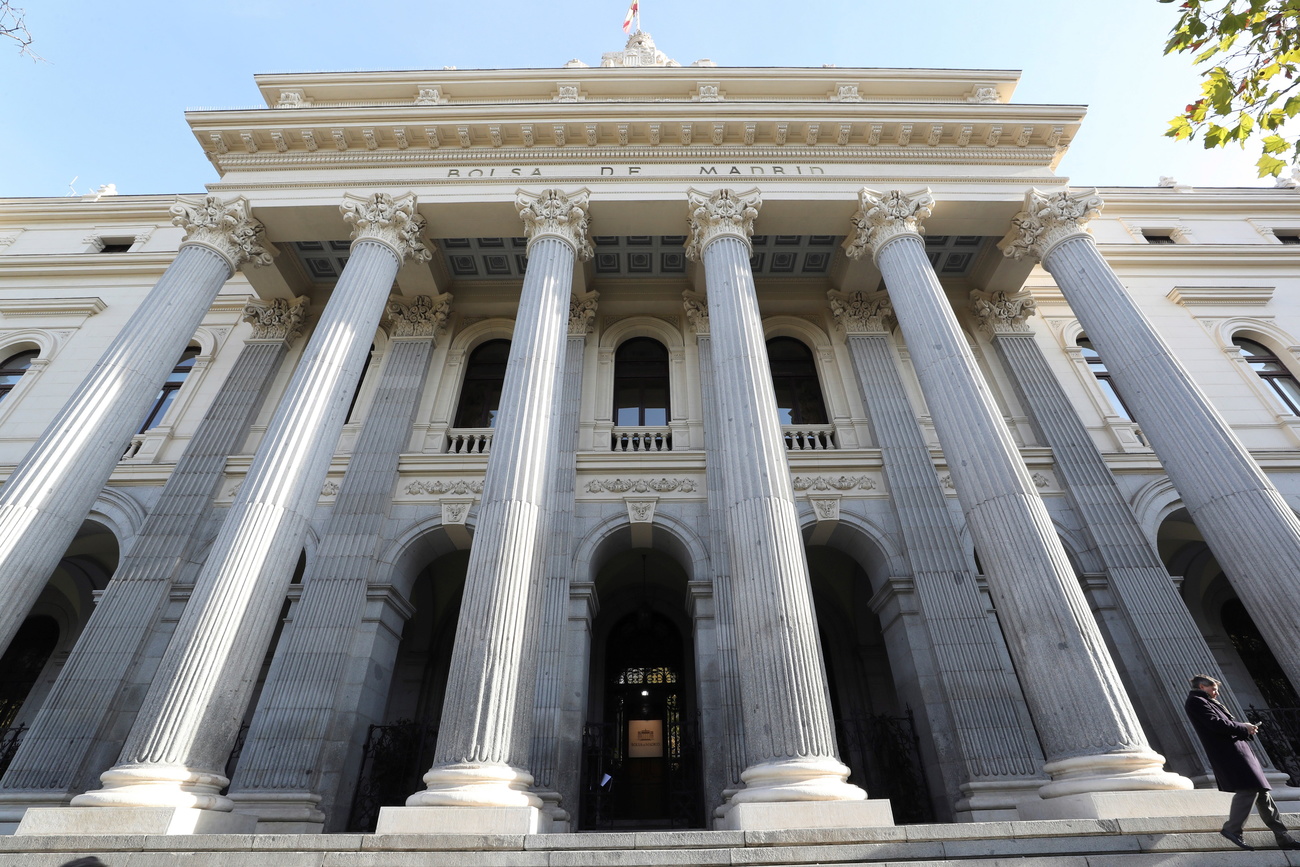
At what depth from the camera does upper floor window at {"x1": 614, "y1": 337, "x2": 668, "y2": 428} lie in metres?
14.8

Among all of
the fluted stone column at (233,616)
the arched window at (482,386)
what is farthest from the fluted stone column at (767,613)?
the arched window at (482,386)

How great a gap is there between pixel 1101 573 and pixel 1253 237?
13225 mm

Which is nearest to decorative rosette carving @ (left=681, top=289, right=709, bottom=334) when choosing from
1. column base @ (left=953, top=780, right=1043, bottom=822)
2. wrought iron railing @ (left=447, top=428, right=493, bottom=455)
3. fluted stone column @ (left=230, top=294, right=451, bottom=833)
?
wrought iron railing @ (left=447, top=428, right=493, bottom=455)

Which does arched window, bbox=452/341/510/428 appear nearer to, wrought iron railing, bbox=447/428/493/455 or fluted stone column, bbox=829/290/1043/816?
wrought iron railing, bbox=447/428/493/455

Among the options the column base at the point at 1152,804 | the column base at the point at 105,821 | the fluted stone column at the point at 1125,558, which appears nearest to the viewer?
the column base at the point at 1152,804

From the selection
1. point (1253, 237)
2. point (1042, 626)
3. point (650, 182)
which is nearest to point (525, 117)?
point (650, 182)

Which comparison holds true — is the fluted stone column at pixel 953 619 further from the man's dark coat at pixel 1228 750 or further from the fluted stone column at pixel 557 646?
the fluted stone column at pixel 557 646

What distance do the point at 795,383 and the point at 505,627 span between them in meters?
9.70

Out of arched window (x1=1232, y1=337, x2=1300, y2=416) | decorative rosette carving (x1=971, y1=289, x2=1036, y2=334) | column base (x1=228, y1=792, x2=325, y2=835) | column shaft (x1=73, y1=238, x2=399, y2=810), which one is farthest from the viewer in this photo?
decorative rosette carving (x1=971, y1=289, x2=1036, y2=334)

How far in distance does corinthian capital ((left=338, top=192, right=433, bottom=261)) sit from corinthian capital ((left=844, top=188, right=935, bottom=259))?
8.80 metres

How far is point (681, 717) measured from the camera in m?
13.8

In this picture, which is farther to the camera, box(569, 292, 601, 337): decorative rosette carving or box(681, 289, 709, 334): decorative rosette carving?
box(681, 289, 709, 334): decorative rosette carving

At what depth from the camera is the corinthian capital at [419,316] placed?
591 inches

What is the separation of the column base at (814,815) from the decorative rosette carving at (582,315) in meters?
10.5
